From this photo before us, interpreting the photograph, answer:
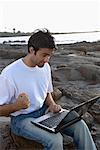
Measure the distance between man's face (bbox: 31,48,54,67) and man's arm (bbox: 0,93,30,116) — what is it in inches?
14.2

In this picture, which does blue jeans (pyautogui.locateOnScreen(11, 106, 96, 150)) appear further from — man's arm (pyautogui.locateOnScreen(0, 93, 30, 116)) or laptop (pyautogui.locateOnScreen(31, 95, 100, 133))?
man's arm (pyautogui.locateOnScreen(0, 93, 30, 116))

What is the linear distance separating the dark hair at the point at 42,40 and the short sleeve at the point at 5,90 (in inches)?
15.9

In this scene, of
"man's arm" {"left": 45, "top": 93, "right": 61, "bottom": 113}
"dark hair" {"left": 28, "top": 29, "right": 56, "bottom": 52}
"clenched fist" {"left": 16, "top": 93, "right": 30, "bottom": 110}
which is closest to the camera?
"clenched fist" {"left": 16, "top": 93, "right": 30, "bottom": 110}

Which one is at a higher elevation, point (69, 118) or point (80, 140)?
point (69, 118)

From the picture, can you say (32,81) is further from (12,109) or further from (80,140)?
(80,140)

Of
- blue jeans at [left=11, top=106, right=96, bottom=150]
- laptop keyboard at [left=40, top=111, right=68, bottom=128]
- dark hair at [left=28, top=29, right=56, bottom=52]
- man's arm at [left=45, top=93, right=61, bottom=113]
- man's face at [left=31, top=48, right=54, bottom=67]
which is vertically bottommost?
blue jeans at [left=11, top=106, right=96, bottom=150]

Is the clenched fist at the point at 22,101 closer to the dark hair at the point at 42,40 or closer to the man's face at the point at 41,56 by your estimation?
the man's face at the point at 41,56

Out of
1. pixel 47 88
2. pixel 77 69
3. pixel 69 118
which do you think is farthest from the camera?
pixel 77 69

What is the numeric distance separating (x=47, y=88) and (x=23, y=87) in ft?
1.23

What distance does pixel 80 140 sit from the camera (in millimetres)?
3588

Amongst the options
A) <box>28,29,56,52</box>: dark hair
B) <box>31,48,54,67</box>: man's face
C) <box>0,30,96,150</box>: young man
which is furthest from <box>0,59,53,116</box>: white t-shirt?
<box>28,29,56,52</box>: dark hair

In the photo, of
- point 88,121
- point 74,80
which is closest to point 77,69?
point 74,80

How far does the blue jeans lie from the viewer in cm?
333

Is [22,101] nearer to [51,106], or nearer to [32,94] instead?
[32,94]
